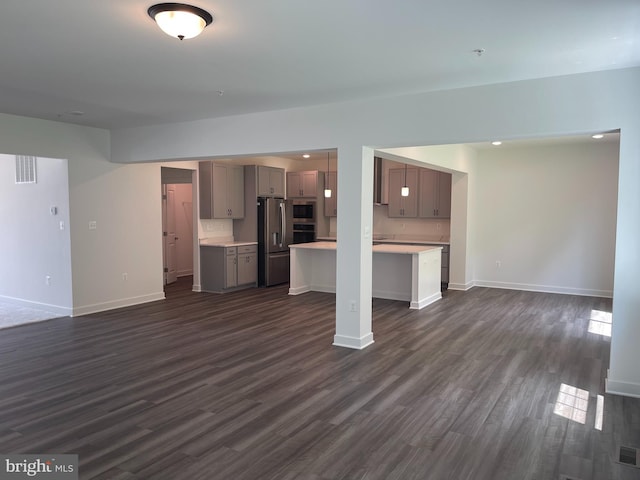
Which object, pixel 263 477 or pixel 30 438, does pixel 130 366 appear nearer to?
pixel 30 438

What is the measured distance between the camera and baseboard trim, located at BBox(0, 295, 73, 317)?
6727 mm

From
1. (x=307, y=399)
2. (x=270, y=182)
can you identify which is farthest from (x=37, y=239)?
(x=307, y=399)

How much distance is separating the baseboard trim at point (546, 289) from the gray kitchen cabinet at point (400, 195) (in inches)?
78.8

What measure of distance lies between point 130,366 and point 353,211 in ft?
9.00

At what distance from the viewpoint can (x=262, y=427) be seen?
10.7 ft

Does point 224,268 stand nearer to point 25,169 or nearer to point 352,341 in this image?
point 25,169

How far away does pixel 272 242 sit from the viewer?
9297mm

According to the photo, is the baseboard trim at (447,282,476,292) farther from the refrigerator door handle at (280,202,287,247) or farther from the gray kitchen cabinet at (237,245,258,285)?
the gray kitchen cabinet at (237,245,258,285)

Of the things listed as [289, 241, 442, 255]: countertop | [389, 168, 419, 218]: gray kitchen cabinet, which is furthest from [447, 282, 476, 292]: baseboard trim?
[389, 168, 419, 218]: gray kitchen cabinet

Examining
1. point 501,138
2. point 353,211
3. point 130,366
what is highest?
point 501,138

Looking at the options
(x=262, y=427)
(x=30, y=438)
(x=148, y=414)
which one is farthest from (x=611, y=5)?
(x=30, y=438)

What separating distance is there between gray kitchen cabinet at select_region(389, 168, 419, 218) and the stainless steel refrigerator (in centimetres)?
233

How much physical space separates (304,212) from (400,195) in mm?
2097

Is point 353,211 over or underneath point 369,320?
over
